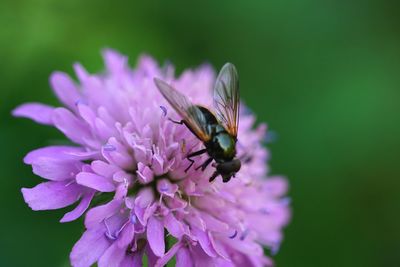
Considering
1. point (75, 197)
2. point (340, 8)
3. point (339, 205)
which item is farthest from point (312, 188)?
point (75, 197)

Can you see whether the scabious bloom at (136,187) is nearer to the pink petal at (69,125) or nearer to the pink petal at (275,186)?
the pink petal at (69,125)

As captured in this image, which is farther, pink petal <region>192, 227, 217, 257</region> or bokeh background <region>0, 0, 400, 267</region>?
bokeh background <region>0, 0, 400, 267</region>

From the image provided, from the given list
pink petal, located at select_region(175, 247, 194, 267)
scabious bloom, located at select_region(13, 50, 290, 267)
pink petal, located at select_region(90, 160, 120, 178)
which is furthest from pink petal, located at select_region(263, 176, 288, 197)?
pink petal, located at select_region(90, 160, 120, 178)

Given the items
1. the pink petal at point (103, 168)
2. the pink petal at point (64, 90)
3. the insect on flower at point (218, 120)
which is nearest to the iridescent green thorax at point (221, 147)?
the insect on flower at point (218, 120)

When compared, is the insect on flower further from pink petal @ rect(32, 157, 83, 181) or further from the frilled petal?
pink petal @ rect(32, 157, 83, 181)

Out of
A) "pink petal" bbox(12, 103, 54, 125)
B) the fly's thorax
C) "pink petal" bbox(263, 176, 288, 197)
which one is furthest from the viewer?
"pink petal" bbox(263, 176, 288, 197)
